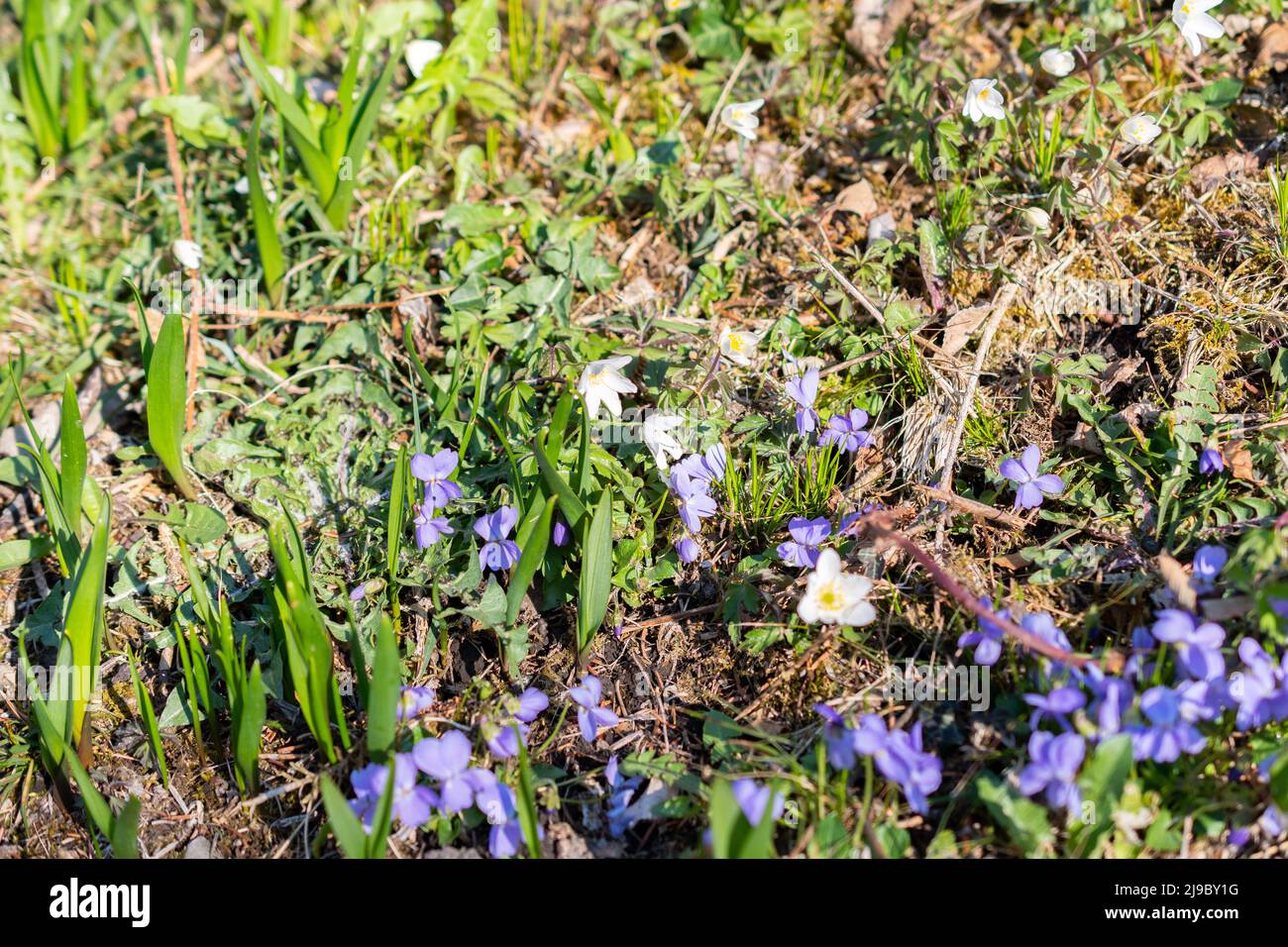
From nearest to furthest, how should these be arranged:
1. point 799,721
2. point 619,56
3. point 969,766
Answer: point 969,766, point 799,721, point 619,56

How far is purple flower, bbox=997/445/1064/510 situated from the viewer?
2139 millimetres

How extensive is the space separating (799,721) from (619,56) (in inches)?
88.6

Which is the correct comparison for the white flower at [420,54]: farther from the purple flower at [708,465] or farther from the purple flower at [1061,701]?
the purple flower at [1061,701]

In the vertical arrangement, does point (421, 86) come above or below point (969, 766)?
above

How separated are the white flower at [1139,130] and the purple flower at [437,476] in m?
1.80

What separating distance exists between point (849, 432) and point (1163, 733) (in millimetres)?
908

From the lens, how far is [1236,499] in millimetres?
2066

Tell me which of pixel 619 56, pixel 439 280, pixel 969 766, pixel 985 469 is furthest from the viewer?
pixel 619 56

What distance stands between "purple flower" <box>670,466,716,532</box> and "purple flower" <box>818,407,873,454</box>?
0.97 feet

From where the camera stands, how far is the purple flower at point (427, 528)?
222 centimetres

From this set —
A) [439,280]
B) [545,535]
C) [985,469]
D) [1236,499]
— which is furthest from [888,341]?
[439,280]

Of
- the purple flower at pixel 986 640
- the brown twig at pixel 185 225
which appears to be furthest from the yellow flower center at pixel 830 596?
the brown twig at pixel 185 225

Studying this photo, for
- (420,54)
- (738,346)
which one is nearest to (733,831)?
(738,346)
